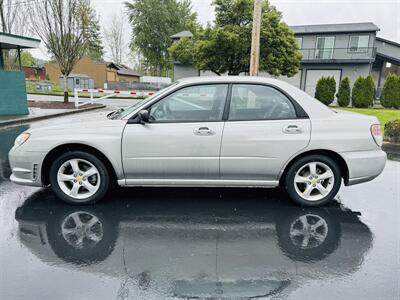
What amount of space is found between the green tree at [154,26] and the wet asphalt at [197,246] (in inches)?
1933

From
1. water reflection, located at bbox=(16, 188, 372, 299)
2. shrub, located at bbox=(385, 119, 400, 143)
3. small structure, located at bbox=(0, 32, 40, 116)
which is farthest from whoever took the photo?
small structure, located at bbox=(0, 32, 40, 116)

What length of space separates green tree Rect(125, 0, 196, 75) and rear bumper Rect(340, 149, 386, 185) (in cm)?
4922

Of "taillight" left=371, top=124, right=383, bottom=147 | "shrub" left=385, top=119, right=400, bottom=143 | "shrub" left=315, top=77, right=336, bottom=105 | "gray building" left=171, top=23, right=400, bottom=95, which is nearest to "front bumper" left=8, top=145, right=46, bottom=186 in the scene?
"taillight" left=371, top=124, right=383, bottom=147

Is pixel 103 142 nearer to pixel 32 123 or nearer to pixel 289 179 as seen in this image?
pixel 289 179

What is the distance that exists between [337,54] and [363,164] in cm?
2844

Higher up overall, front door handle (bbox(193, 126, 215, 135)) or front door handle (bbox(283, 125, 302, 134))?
front door handle (bbox(283, 125, 302, 134))

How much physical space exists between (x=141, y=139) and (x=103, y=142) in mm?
480

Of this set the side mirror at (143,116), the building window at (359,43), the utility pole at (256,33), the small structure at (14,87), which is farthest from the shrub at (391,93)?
the side mirror at (143,116)

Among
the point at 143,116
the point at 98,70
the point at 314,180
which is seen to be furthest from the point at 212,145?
the point at 98,70

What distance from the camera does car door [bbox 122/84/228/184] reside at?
398cm

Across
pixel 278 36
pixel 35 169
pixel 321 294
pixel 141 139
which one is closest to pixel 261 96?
pixel 141 139

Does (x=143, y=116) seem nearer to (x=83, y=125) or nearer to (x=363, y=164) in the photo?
(x=83, y=125)

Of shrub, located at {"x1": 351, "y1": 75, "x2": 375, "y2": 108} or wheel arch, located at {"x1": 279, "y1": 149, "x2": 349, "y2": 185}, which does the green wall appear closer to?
wheel arch, located at {"x1": 279, "y1": 149, "x2": 349, "y2": 185}

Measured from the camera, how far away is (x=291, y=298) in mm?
2459
